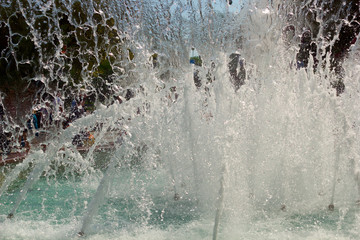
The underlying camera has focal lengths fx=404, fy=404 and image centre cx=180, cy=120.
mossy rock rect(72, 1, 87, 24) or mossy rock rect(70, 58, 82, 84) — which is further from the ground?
mossy rock rect(72, 1, 87, 24)

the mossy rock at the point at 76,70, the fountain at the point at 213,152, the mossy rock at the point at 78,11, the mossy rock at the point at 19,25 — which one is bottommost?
the fountain at the point at 213,152

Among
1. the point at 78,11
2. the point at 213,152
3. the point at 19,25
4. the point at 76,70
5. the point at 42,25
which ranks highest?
the point at 78,11

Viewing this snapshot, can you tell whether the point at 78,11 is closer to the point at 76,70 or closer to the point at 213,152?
the point at 76,70

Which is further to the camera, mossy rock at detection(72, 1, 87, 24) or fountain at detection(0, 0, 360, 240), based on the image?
mossy rock at detection(72, 1, 87, 24)

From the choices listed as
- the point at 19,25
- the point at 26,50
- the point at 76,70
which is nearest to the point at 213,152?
the point at 19,25

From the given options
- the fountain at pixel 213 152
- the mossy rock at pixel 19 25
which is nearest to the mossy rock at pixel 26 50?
the mossy rock at pixel 19 25

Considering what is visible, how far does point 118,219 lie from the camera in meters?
4.10

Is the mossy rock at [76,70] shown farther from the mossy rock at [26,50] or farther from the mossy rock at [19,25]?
the mossy rock at [19,25]

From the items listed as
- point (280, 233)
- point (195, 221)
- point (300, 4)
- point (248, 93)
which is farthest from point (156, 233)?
point (300, 4)

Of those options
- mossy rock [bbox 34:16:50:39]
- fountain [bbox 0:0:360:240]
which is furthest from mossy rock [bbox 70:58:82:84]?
fountain [bbox 0:0:360:240]

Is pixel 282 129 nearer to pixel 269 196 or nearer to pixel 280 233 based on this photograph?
pixel 269 196

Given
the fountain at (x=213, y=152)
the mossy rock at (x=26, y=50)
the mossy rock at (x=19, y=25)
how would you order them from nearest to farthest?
1. the fountain at (x=213, y=152)
2. the mossy rock at (x=19, y=25)
3. the mossy rock at (x=26, y=50)

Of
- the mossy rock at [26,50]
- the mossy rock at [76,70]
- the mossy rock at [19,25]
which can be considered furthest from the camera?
the mossy rock at [76,70]

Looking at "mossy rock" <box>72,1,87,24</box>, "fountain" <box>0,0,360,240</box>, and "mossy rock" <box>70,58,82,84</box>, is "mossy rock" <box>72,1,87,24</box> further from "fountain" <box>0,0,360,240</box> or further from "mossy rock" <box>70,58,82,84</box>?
"fountain" <box>0,0,360,240</box>
